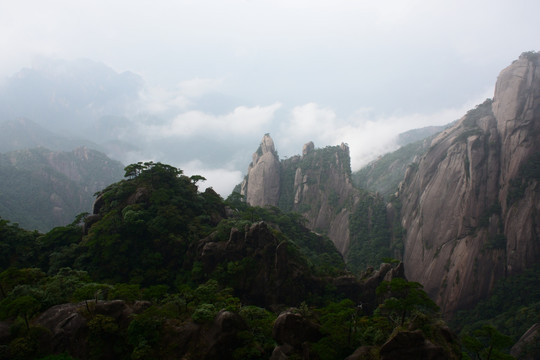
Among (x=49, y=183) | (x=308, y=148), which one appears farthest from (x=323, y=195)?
(x=49, y=183)

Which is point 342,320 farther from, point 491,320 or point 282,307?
point 491,320

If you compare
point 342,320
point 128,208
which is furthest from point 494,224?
point 128,208

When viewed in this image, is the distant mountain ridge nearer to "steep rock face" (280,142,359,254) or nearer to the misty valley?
the misty valley

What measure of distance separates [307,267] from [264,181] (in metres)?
62.6

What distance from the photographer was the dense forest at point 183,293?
54.7ft

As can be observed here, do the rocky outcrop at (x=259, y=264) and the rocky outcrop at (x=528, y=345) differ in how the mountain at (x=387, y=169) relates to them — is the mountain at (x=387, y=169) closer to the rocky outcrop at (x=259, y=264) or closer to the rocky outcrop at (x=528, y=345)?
the rocky outcrop at (x=528, y=345)

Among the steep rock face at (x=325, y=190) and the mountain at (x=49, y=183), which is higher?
the mountain at (x=49, y=183)

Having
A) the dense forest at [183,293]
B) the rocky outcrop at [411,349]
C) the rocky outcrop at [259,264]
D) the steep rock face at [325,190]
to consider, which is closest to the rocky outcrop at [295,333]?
the dense forest at [183,293]

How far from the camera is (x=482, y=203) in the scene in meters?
54.9

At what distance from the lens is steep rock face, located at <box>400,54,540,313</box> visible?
163 feet

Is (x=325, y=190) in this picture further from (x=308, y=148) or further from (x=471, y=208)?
(x=471, y=208)

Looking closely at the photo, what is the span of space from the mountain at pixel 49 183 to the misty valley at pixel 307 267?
16044 mm

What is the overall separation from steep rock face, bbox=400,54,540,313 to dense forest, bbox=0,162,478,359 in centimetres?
2075

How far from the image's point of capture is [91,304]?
1819cm
